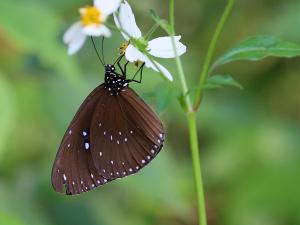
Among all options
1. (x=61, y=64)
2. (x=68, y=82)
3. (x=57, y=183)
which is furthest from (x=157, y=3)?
(x=57, y=183)

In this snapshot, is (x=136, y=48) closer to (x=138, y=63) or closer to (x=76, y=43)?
(x=138, y=63)

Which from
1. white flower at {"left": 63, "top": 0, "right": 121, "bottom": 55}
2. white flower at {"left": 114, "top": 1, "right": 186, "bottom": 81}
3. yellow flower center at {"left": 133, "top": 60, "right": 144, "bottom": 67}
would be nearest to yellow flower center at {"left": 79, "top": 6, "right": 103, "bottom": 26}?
white flower at {"left": 63, "top": 0, "right": 121, "bottom": 55}

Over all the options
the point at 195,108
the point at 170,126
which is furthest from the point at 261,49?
the point at 170,126

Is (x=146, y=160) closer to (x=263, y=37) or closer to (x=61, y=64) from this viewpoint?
(x=263, y=37)

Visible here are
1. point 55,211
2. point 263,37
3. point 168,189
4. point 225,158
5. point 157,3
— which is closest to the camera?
point 263,37

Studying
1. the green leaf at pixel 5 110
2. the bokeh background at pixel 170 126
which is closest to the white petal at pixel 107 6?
the bokeh background at pixel 170 126

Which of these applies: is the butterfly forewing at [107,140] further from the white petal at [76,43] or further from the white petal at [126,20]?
the white petal at [76,43]
